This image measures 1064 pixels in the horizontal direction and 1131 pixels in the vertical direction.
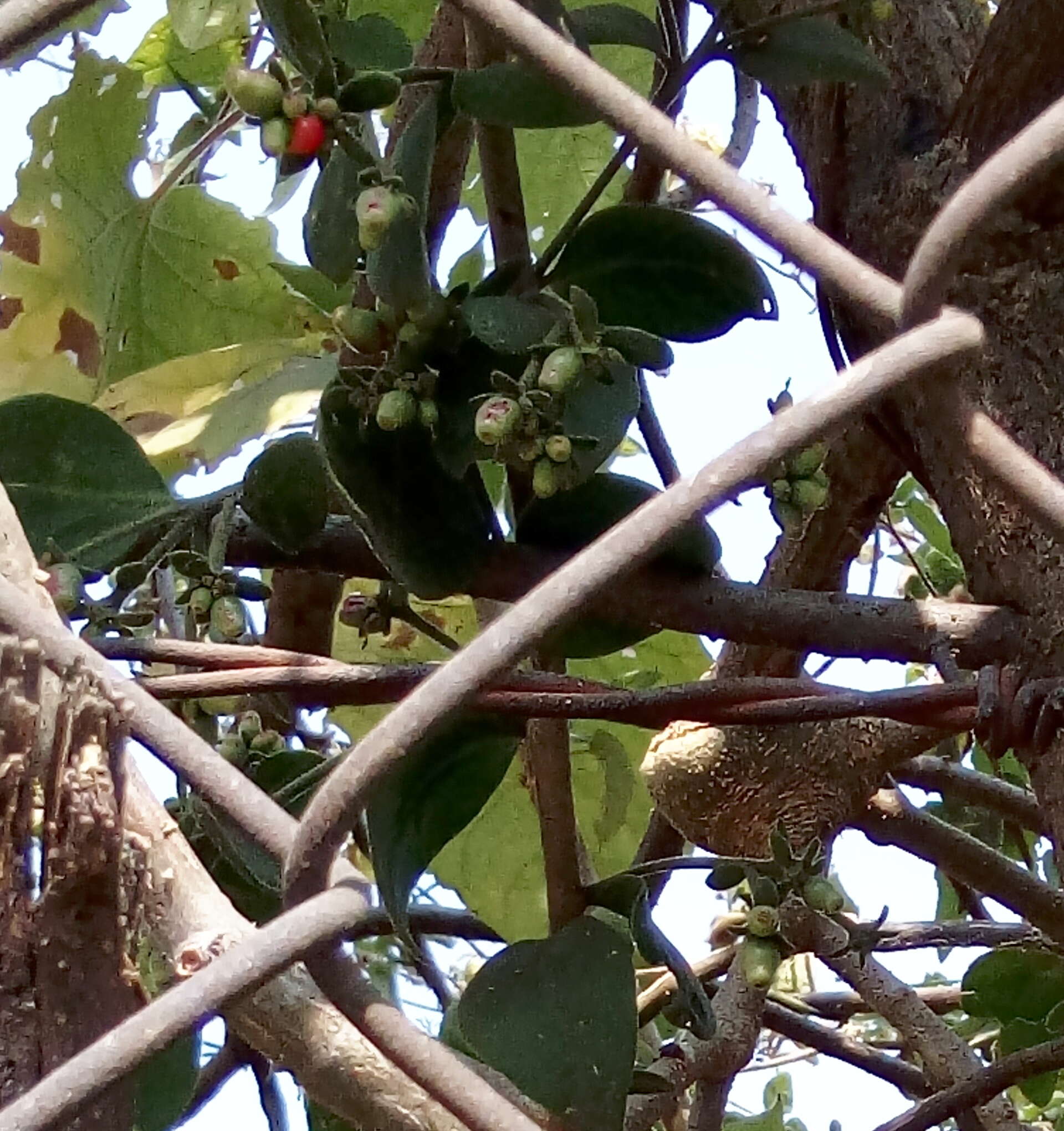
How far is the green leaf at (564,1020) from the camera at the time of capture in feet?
1.27

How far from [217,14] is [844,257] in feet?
2.13

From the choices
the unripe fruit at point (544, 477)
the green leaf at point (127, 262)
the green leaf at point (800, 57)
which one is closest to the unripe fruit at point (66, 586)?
the unripe fruit at point (544, 477)

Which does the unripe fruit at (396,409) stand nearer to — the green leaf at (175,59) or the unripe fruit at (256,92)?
the unripe fruit at (256,92)

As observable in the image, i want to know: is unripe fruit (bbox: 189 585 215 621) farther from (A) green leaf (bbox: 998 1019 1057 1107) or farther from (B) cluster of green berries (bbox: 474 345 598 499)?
(A) green leaf (bbox: 998 1019 1057 1107)

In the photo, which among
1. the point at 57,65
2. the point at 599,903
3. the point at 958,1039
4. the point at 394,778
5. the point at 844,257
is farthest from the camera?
the point at 57,65

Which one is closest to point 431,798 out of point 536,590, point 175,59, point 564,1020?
point 564,1020

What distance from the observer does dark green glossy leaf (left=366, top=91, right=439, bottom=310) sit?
0.34 meters

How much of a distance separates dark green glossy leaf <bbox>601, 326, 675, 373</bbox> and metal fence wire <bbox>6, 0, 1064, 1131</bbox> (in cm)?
12

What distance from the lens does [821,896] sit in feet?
1.44

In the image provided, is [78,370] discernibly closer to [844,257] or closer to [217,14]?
[217,14]

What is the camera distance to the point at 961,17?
21.5 inches

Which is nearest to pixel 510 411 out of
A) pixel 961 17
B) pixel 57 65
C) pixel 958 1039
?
pixel 961 17

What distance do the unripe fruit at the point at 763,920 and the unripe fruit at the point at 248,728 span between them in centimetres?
18

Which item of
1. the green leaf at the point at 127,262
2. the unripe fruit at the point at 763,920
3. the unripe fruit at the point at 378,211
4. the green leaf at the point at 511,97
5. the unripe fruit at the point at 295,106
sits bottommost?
the unripe fruit at the point at 763,920
